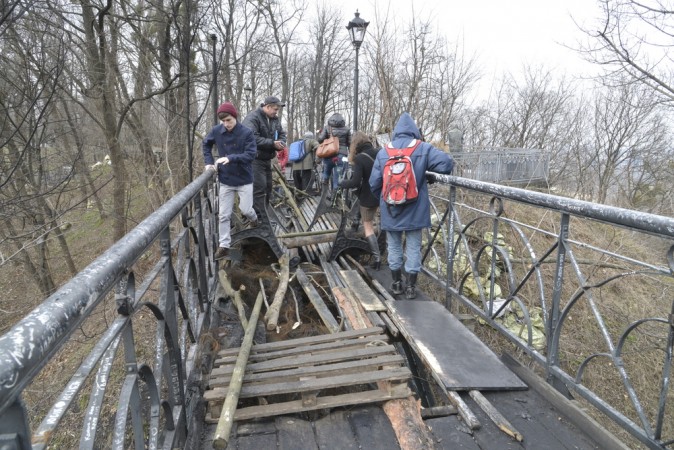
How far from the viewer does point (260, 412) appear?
2215mm

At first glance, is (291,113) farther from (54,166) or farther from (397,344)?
(397,344)

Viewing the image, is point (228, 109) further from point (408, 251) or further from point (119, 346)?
point (119, 346)

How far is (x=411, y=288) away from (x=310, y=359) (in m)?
1.61

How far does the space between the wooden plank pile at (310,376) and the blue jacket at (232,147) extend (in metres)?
2.49

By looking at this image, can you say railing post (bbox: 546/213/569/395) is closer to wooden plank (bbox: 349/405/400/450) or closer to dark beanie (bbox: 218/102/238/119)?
wooden plank (bbox: 349/405/400/450)

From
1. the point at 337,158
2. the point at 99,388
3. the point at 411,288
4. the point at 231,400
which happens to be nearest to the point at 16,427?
the point at 99,388

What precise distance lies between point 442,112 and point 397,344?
8092 mm

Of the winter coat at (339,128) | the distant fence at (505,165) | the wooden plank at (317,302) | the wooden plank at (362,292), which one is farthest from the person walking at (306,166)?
the wooden plank at (362,292)

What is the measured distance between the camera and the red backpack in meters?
3.69

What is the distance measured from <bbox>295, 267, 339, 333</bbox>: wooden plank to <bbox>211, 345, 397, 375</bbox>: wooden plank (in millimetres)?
693

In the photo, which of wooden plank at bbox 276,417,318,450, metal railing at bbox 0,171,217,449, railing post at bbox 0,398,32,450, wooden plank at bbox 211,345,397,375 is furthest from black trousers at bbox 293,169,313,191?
railing post at bbox 0,398,32,450

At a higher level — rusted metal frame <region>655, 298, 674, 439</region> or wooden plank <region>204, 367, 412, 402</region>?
rusted metal frame <region>655, 298, 674, 439</region>

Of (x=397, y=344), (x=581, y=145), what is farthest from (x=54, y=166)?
(x=581, y=145)

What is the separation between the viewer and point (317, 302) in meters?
3.96
